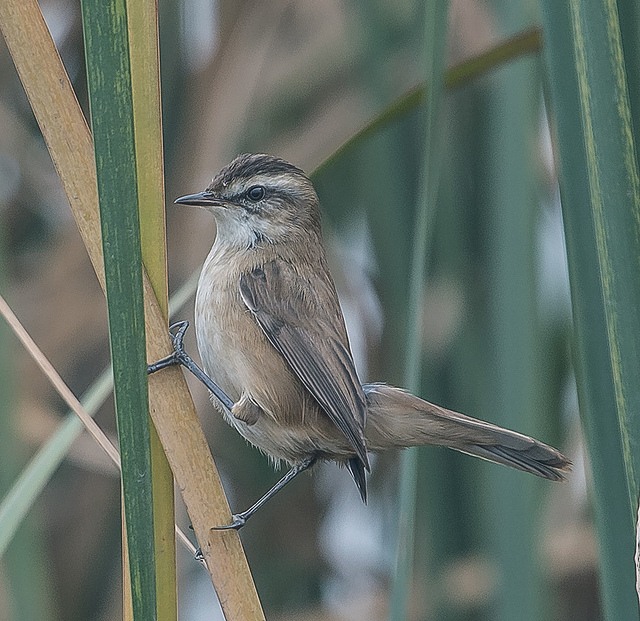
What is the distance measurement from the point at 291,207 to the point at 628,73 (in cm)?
96

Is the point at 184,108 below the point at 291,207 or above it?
above

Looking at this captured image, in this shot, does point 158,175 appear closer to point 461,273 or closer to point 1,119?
point 461,273

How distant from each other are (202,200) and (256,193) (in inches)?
7.3

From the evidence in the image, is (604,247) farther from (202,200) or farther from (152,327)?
(202,200)

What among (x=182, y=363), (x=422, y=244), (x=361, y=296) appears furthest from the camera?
(x=361, y=296)

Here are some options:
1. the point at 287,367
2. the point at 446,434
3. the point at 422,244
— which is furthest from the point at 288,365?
the point at 422,244

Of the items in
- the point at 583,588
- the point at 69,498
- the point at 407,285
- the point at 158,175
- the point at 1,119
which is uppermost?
the point at 1,119

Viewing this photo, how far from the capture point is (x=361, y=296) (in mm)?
2824

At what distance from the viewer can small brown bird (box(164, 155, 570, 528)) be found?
1.72 metres

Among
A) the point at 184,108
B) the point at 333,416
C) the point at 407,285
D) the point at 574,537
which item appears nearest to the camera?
the point at 333,416

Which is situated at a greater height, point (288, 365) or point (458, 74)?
point (458, 74)

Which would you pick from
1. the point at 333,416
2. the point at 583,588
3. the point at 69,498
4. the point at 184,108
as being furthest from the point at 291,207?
the point at 583,588

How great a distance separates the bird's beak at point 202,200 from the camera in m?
1.73

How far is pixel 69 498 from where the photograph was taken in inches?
116
